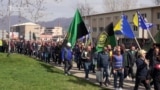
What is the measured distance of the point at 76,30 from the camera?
76.6 feet

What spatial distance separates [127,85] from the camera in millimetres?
18281

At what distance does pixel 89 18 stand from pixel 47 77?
85521mm

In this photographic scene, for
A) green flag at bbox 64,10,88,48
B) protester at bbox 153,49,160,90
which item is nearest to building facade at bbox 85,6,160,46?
green flag at bbox 64,10,88,48

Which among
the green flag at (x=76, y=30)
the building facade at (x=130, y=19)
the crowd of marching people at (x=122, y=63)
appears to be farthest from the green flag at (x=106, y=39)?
the building facade at (x=130, y=19)

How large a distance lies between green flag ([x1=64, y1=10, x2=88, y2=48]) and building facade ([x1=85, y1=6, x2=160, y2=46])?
108 ft

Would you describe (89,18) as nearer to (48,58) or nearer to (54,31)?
(54,31)

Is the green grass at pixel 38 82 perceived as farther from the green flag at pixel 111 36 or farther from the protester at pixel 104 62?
the green flag at pixel 111 36

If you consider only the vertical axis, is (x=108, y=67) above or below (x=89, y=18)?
below

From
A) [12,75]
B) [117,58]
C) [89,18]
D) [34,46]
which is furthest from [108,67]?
[89,18]

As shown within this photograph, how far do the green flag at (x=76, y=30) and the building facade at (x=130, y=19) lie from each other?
3293cm

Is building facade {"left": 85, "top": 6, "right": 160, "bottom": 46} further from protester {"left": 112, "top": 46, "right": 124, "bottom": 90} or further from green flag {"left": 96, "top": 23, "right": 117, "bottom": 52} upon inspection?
protester {"left": 112, "top": 46, "right": 124, "bottom": 90}

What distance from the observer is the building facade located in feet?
241

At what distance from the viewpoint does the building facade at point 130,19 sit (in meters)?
73.4

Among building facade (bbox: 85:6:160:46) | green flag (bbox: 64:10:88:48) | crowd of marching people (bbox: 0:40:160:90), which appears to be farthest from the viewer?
building facade (bbox: 85:6:160:46)
